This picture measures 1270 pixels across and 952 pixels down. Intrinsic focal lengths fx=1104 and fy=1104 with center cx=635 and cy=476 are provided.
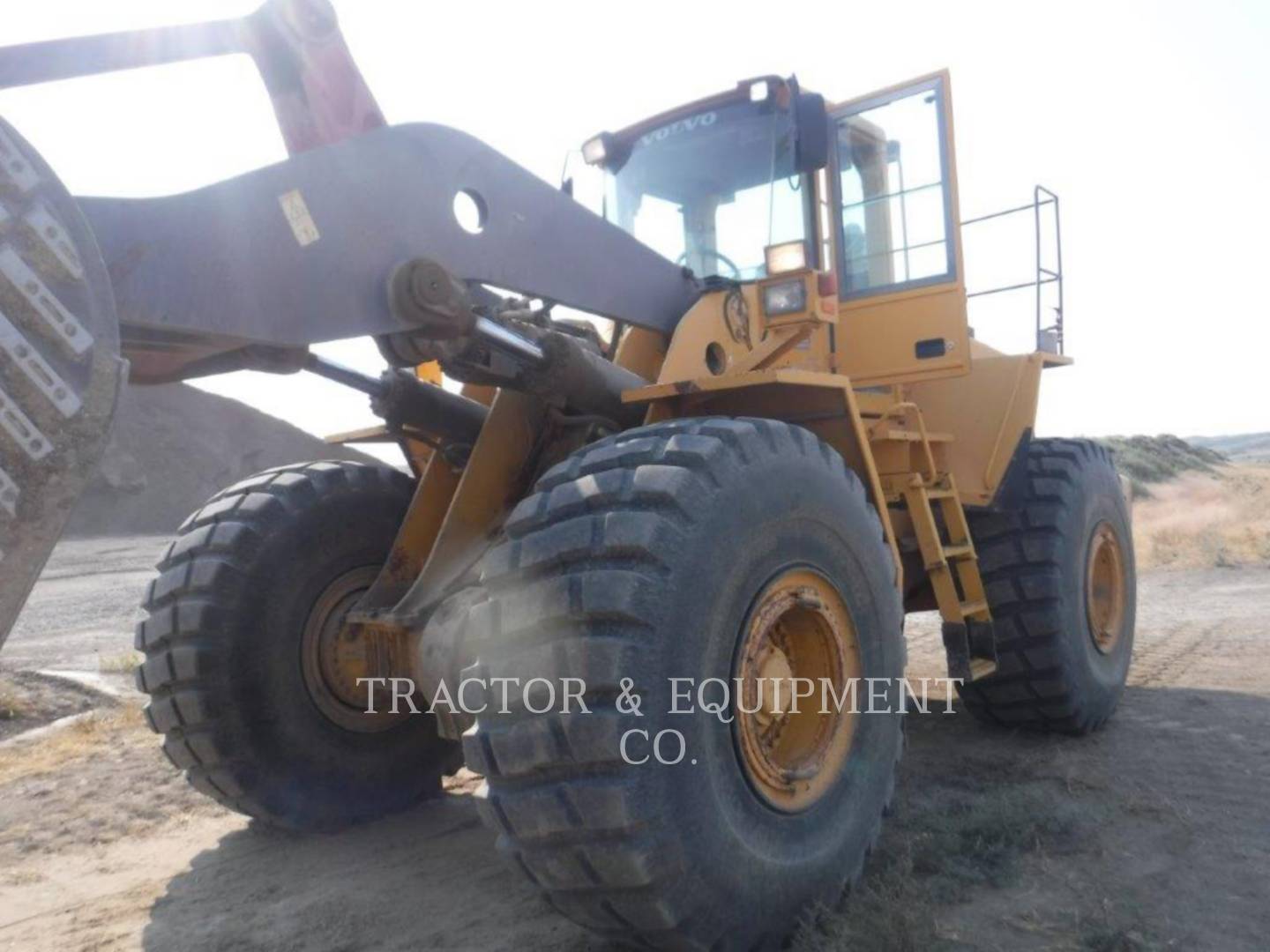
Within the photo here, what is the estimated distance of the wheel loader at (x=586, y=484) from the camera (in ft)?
8.75

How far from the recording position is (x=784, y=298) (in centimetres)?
430

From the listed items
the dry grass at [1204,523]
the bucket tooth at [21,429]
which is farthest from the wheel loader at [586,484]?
the dry grass at [1204,523]

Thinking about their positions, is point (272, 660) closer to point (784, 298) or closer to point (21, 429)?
point (21, 429)

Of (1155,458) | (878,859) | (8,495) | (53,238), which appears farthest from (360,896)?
(1155,458)

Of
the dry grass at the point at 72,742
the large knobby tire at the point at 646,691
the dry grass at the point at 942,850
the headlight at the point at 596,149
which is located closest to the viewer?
the large knobby tire at the point at 646,691

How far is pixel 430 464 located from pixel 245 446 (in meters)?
31.8

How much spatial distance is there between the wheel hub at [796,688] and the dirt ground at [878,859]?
0.38 meters

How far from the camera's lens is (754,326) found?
15.1ft

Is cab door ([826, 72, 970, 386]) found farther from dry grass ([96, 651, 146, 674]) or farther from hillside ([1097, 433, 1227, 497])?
hillside ([1097, 433, 1227, 497])

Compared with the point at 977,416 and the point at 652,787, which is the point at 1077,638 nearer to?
the point at 977,416

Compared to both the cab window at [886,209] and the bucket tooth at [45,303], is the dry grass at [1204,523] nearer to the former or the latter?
the cab window at [886,209]

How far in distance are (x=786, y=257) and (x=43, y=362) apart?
2.76 m

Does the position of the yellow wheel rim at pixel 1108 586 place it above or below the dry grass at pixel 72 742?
above

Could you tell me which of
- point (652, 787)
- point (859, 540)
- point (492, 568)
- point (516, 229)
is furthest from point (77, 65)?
point (859, 540)
